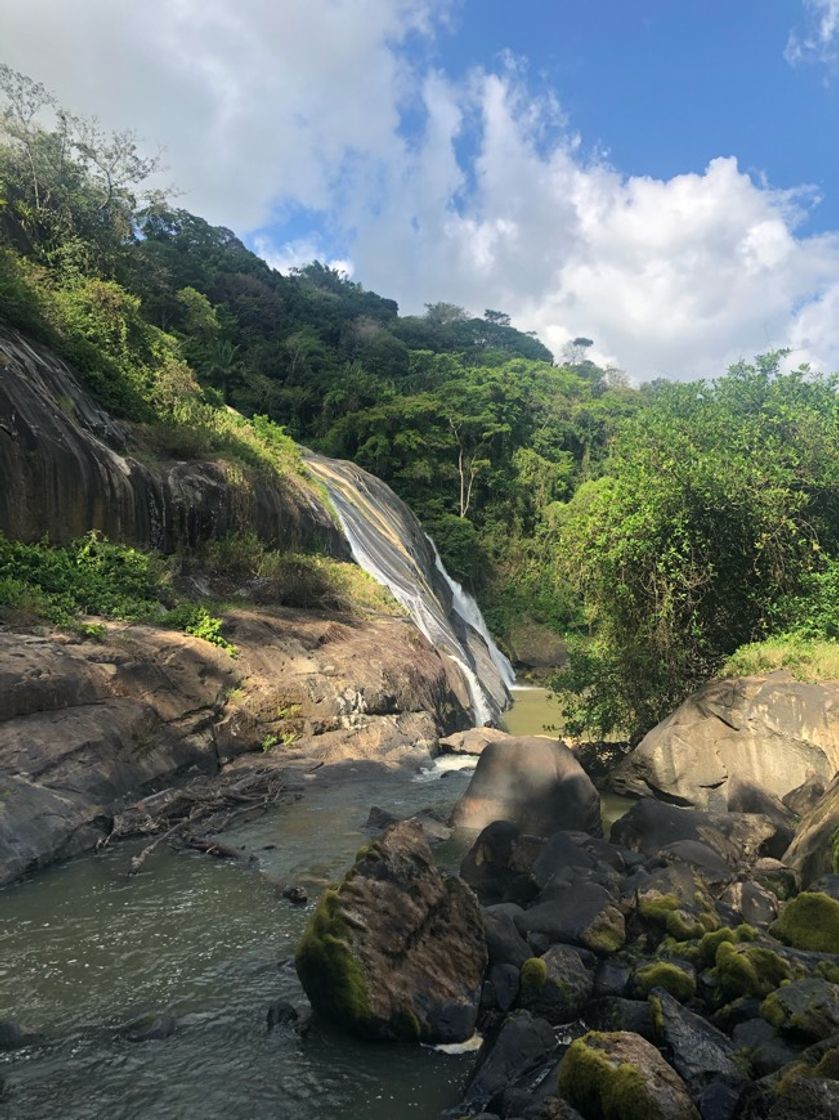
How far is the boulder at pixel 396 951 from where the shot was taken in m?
5.48

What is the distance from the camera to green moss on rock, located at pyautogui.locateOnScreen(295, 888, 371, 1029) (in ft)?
17.9

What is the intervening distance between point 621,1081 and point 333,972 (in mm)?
2224

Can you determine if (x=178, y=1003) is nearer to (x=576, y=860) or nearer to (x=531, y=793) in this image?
(x=576, y=860)

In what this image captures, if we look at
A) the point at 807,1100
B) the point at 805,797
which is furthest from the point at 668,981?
the point at 805,797

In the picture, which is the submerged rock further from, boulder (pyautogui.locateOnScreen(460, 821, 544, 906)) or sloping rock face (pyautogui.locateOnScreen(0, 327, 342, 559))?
sloping rock face (pyautogui.locateOnScreen(0, 327, 342, 559))

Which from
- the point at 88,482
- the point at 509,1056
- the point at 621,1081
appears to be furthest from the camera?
the point at 88,482

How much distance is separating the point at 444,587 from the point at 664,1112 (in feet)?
90.4

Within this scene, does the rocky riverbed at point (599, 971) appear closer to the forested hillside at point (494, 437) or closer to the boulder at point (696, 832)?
the boulder at point (696, 832)

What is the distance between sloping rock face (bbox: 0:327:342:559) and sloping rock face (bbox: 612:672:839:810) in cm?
1141

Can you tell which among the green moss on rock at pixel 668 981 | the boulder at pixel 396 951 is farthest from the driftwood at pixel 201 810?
the green moss on rock at pixel 668 981

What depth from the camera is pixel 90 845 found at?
28.7ft

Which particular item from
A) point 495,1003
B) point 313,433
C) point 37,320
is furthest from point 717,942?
point 313,433

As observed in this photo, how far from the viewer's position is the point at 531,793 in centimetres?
1037

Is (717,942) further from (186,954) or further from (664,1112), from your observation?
(186,954)
